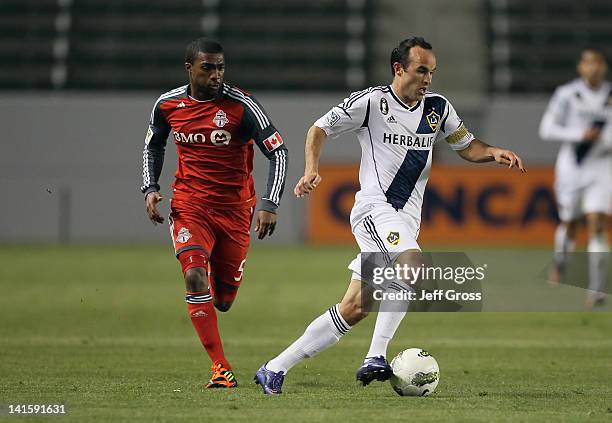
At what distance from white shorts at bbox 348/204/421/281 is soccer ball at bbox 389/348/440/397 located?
22.2 inches

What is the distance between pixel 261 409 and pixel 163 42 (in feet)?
67.0

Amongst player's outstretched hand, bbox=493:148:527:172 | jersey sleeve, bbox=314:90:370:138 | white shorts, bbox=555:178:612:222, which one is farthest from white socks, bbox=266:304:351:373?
white shorts, bbox=555:178:612:222

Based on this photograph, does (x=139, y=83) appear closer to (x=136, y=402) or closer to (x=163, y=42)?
(x=163, y=42)

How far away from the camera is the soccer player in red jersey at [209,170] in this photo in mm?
7301

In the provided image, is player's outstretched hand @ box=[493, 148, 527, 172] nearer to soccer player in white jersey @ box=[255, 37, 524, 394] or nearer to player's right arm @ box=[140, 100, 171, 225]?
soccer player in white jersey @ box=[255, 37, 524, 394]

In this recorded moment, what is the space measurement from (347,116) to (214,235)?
52.1 inches

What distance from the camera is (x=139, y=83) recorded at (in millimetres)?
25297

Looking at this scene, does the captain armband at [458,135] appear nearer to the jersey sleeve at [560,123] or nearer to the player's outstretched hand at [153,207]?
the player's outstretched hand at [153,207]

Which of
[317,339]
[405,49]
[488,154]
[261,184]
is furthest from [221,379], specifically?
[261,184]

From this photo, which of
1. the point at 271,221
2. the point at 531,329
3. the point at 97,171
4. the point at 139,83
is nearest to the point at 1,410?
the point at 271,221

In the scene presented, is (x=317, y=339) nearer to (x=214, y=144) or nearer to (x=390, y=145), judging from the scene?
(x=390, y=145)

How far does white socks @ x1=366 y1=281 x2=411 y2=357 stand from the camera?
6965mm

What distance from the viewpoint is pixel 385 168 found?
7250mm

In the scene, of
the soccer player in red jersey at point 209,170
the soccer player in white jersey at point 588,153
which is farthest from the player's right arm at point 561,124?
the soccer player in red jersey at point 209,170
